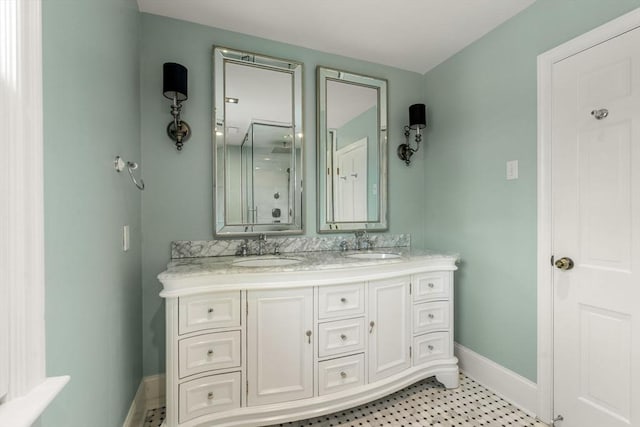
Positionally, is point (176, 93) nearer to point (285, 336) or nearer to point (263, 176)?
point (263, 176)

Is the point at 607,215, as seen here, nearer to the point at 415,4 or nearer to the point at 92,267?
the point at 415,4

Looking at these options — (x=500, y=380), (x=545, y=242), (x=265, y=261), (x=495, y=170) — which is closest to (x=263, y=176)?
(x=265, y=261)

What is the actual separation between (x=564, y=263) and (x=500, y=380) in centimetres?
91

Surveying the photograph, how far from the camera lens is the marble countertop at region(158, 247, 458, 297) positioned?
1.38 meters

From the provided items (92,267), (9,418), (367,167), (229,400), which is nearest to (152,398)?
(229,400)

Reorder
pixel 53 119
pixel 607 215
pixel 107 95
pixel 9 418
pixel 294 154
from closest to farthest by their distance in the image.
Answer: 1. pixel 9 418
2. pixel 53 119
3. pixel 107 95
4. pixel 607 215
5. pixel 294 154

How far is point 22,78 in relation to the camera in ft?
2.10

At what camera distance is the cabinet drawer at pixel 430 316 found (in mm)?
1890

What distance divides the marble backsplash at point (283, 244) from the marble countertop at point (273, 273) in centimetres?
6

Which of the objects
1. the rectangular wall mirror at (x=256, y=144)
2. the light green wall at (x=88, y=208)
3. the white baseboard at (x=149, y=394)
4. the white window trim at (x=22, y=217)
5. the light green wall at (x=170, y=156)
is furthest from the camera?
the rectangular wall mirror at (x=256, y=144)

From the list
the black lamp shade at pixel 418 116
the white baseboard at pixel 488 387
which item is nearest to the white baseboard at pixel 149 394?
the white baseboard at pixel 488 387

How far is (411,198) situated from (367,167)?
20.1 inches

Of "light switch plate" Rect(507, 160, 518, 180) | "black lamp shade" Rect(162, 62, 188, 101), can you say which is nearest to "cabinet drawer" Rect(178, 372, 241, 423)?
"black lamp shade" Rect(162, 62, 188, 101)

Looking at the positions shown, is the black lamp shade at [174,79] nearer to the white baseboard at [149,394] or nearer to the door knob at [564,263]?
the white baseboard at [149,394]
